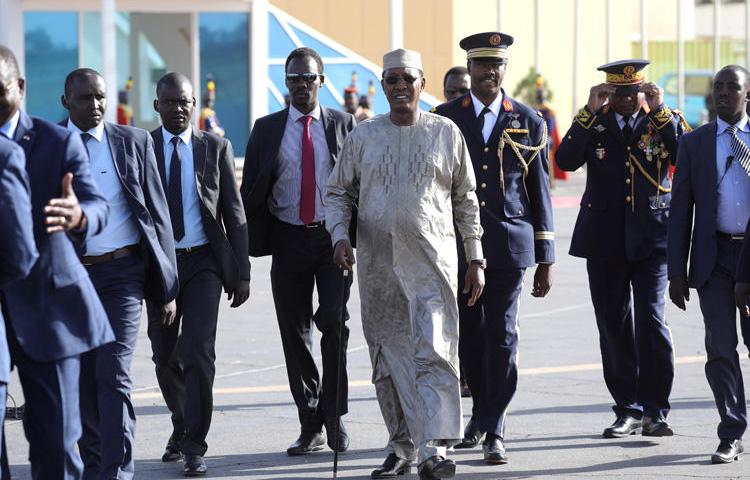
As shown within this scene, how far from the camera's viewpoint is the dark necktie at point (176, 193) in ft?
26.8

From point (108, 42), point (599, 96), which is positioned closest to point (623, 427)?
point (599, 96)

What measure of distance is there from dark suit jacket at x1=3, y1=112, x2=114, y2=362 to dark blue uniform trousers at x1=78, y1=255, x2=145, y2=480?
1.22 meters

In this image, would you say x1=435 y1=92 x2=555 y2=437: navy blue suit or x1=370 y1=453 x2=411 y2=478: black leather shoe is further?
x1=435 y1=92 x2=555 y2=437: navy blue suit

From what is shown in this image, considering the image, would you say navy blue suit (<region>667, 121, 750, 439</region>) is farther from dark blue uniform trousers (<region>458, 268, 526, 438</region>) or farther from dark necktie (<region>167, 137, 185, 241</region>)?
dark necktie (<region>167, 137, 185, 241</region>)

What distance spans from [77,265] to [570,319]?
27.8 feet

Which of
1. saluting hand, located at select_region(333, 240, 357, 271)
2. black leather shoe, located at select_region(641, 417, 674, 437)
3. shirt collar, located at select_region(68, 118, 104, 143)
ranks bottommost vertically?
black leather shoe, located at select_region(641, 417, 674, 437)

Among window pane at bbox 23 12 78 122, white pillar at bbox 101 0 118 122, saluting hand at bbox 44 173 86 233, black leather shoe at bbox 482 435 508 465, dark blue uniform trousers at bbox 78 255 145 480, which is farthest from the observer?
window pane at bbox 23 12 78 122

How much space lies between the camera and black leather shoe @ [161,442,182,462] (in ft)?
27.1

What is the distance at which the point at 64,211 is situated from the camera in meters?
5.53

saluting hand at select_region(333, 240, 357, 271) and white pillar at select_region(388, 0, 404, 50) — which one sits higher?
white pillar at select_region(388, 0, 404, 50)

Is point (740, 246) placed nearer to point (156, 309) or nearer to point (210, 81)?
point (156, 309)

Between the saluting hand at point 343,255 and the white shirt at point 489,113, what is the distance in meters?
1.30

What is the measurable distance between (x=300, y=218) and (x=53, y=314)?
10.0ft

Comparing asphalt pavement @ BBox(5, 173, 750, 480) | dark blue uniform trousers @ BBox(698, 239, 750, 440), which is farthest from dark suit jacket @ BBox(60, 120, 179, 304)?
dark blue uniform trousers @ BBox(698, 239, 750, 440)
